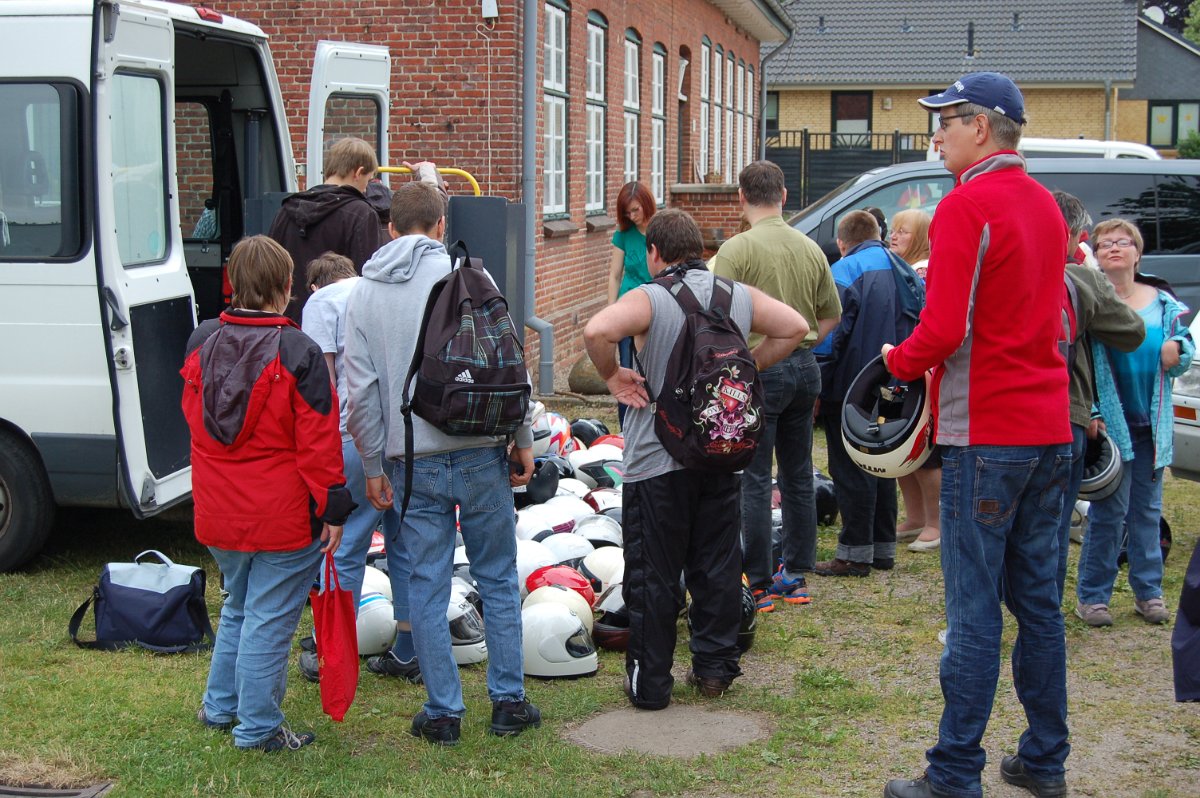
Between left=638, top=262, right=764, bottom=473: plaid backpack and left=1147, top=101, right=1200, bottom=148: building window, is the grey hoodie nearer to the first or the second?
left=638, top=262, right=764, bottom=473: plaid backpack

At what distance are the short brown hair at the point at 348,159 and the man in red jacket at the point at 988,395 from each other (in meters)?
3.13

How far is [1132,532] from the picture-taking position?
596 centimetres

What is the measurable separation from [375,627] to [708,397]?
173cm

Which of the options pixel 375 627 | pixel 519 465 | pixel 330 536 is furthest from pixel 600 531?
pixel 330 536

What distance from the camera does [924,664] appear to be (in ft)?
17.5

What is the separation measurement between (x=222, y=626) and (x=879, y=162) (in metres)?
29.7

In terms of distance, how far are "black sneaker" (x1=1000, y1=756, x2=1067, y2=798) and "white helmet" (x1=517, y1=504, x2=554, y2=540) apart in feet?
9.35

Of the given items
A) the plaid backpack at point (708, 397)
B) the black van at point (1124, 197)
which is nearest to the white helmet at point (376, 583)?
the plaid backpack at point (708, 397)

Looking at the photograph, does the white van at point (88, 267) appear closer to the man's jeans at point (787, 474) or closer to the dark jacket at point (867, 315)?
the man's jeans at point (787, 474)

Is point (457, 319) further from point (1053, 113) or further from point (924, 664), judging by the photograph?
point (1053, 113)

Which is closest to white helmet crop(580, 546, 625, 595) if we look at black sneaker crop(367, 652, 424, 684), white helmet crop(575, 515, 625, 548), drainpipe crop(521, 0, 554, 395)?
white helmet crop(575, 515, 625, 548)

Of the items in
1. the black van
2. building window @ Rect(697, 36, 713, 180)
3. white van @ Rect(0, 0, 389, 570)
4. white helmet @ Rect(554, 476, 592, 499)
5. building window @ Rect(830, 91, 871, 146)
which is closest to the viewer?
white van @ Rect(0, 0, 389, 570)

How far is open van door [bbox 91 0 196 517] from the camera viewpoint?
5.70m

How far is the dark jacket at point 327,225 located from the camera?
599 centimetres
